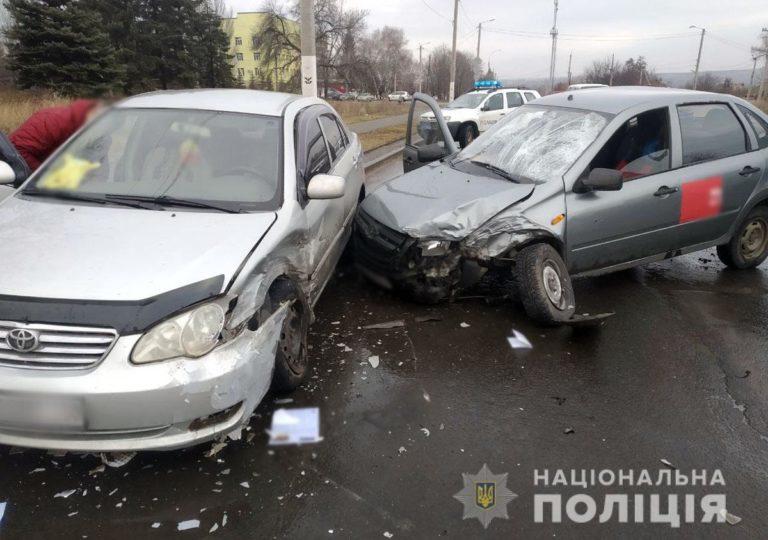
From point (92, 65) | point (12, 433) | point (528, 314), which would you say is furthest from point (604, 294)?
point (92, 65)

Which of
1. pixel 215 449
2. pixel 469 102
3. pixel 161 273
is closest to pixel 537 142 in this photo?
pixel 161 273

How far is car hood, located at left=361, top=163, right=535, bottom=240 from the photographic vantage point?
427 centimetres

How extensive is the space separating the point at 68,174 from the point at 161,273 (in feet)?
4.91

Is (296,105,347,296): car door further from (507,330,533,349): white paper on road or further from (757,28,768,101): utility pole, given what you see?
(757,28,768,101): utility pole

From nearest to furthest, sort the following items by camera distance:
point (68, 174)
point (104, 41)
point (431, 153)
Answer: point (68, 174), point (431, 153), point (104, 41)

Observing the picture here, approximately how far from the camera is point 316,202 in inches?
155

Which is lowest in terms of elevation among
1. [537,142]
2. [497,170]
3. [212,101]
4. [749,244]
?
[749,244]

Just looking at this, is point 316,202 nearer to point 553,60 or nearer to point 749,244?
point 749,244

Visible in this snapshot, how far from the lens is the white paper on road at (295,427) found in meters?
2.91

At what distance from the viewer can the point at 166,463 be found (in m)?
2.71

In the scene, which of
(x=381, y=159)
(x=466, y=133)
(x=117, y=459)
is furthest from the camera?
(x=466, y=133)

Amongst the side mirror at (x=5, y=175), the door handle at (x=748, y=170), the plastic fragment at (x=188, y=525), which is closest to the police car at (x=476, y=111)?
the door handle at (x=748, y=170)

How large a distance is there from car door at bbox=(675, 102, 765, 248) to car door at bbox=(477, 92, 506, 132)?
11.0 metres

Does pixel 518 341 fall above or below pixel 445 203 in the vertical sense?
below
